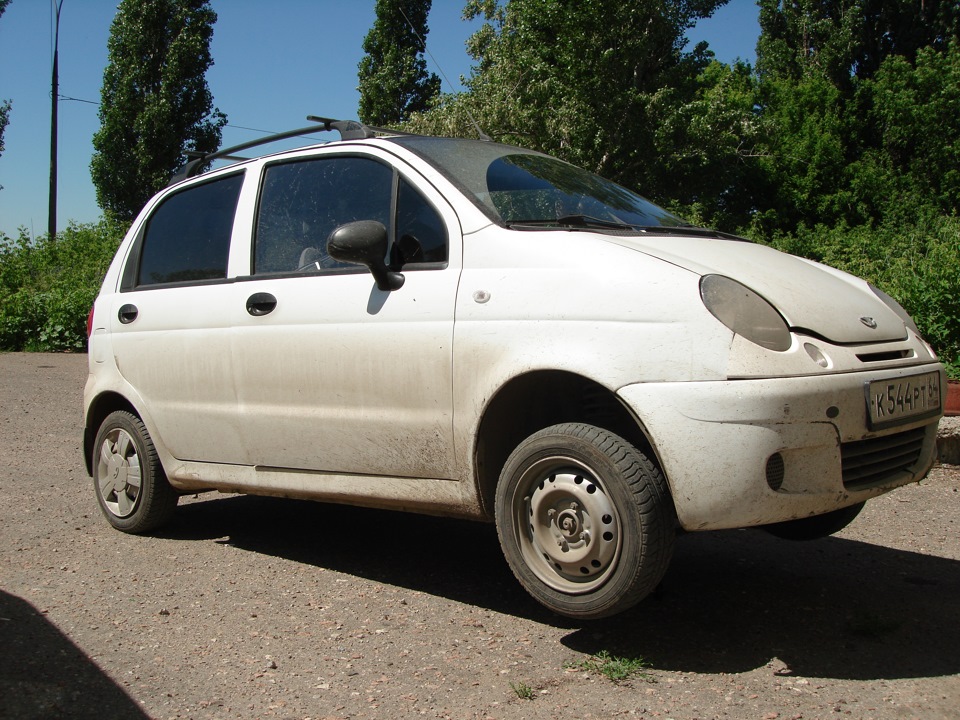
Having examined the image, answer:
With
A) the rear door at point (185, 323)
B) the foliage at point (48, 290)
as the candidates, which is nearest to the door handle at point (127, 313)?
the rear door at point (185, 323)

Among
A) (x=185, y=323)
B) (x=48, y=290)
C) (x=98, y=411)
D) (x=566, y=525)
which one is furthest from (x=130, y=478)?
(x=48, y=290)

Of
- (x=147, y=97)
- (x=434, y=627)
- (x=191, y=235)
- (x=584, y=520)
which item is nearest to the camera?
(x=584, y=520)

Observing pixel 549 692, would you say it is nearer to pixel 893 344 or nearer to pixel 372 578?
pixel 372 578

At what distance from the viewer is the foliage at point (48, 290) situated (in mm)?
17703

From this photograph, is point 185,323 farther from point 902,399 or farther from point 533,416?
point 902,399

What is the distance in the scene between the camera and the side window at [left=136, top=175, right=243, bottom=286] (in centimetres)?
466

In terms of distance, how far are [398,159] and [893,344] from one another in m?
2.03

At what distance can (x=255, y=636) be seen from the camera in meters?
3.54

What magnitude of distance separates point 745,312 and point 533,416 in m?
0.94

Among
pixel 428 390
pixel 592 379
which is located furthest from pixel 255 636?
pixel 592 379

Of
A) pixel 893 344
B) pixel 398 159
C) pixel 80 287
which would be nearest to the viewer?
pixel 893 344

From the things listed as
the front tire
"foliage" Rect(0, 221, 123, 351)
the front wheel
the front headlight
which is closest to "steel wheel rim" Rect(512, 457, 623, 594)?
the front wheel

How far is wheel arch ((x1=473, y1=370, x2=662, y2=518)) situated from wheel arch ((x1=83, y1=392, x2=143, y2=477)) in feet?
7.70

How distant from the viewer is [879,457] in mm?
3254
